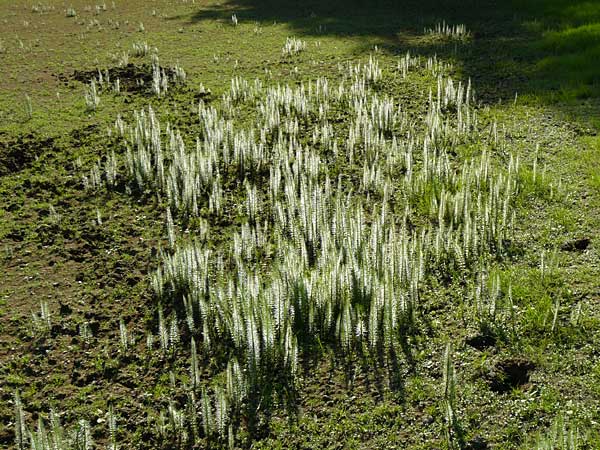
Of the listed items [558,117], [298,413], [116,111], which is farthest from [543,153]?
[116,111]

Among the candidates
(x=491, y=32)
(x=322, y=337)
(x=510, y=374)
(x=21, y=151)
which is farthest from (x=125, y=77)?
(x=510, y=374)

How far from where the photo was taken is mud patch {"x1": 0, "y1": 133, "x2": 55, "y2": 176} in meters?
9.35

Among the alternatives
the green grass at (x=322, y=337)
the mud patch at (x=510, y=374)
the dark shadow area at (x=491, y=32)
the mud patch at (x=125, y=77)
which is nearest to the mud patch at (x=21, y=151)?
the green grass at (x=322, y=337)

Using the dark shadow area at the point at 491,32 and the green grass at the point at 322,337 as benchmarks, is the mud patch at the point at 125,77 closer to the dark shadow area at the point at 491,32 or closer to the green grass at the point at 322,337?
the green grass at the point at 322,337

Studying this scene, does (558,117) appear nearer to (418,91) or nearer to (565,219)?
(418,91)

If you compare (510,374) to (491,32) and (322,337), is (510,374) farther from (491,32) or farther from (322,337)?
(491,32)

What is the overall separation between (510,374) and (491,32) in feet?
43.6

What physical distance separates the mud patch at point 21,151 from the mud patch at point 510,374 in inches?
296

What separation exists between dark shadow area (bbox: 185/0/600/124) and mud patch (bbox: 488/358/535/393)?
21.8ft

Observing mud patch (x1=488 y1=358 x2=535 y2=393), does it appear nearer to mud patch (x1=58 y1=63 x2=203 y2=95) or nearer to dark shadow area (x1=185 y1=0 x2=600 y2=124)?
dark shadow area (x1=185 y1=0 x2=600 y2=124)

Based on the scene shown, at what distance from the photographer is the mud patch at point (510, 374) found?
15.6 feet

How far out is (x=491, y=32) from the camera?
52.9ft

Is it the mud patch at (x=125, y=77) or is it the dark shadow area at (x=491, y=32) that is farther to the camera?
the mud patch at (x=125, y=77)

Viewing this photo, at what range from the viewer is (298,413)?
4.72m
